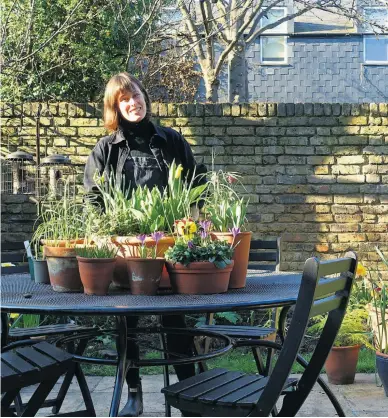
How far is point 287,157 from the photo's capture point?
5863 millimetres

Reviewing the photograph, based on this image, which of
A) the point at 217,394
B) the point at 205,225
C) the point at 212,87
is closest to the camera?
the point at 217,394

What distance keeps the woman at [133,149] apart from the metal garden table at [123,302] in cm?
67

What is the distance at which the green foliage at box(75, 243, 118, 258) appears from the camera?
7.05 ft

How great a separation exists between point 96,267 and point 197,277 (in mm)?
307

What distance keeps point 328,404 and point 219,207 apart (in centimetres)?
175

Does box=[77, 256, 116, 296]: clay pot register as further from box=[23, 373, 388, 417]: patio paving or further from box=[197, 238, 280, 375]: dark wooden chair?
box=[23, 373, 388, 417]: patio paving

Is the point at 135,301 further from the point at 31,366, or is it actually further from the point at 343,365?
the point at 343,365

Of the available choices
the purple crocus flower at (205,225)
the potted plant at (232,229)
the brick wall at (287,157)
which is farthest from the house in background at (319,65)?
the purple crocus flower at (205,225)

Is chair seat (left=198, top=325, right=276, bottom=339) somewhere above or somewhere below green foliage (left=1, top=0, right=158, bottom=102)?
below

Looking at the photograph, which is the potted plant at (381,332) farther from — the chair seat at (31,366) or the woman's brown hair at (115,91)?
the chair seat at (31,366)

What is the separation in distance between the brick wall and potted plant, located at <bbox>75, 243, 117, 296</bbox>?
12.2 feet

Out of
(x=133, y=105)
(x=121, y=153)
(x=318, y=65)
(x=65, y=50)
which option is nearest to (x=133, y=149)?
(x=121, y=153)

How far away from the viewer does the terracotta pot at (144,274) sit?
2.12m

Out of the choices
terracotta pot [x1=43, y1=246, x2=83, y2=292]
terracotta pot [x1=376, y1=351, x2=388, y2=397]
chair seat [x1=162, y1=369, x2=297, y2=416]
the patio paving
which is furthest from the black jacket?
terracotta pot [x1=376, y1=351, x2=388, y2=397]
